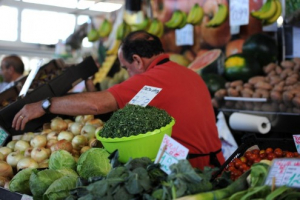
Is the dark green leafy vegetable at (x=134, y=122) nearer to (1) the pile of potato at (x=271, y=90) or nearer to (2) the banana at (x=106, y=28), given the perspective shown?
(1) the pile of potato at (x=271, y=90)

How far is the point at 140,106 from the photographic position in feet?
7.05

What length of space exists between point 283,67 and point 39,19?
5836 millimetres

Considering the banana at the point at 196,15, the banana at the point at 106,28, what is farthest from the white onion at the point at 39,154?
the banana at the point at 106,28

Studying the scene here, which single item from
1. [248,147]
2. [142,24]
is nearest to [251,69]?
[142,24]

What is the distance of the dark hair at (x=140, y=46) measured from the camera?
9.49 feet

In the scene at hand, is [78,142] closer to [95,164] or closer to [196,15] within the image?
[95,164]

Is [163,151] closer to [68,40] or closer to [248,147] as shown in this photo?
[248,147]

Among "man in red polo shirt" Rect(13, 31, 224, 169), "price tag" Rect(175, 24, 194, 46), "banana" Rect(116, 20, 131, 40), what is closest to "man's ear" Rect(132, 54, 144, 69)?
"man in red polo shirt" Rect(13, 31, 224, 169)

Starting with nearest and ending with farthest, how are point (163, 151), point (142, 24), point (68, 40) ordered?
point (163, 151), point (142, 24), point (68, 40)

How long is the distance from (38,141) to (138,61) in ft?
2.86

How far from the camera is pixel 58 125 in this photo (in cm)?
302

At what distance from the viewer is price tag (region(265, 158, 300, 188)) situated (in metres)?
1.44

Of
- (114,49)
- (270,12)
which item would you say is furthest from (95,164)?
(114,49)

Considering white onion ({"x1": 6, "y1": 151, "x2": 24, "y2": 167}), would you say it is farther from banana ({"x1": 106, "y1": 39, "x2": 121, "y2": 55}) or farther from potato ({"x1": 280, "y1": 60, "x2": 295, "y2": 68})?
banana ({"x1": 106, "y1": 39, "x2": 121, "y2": 55})
